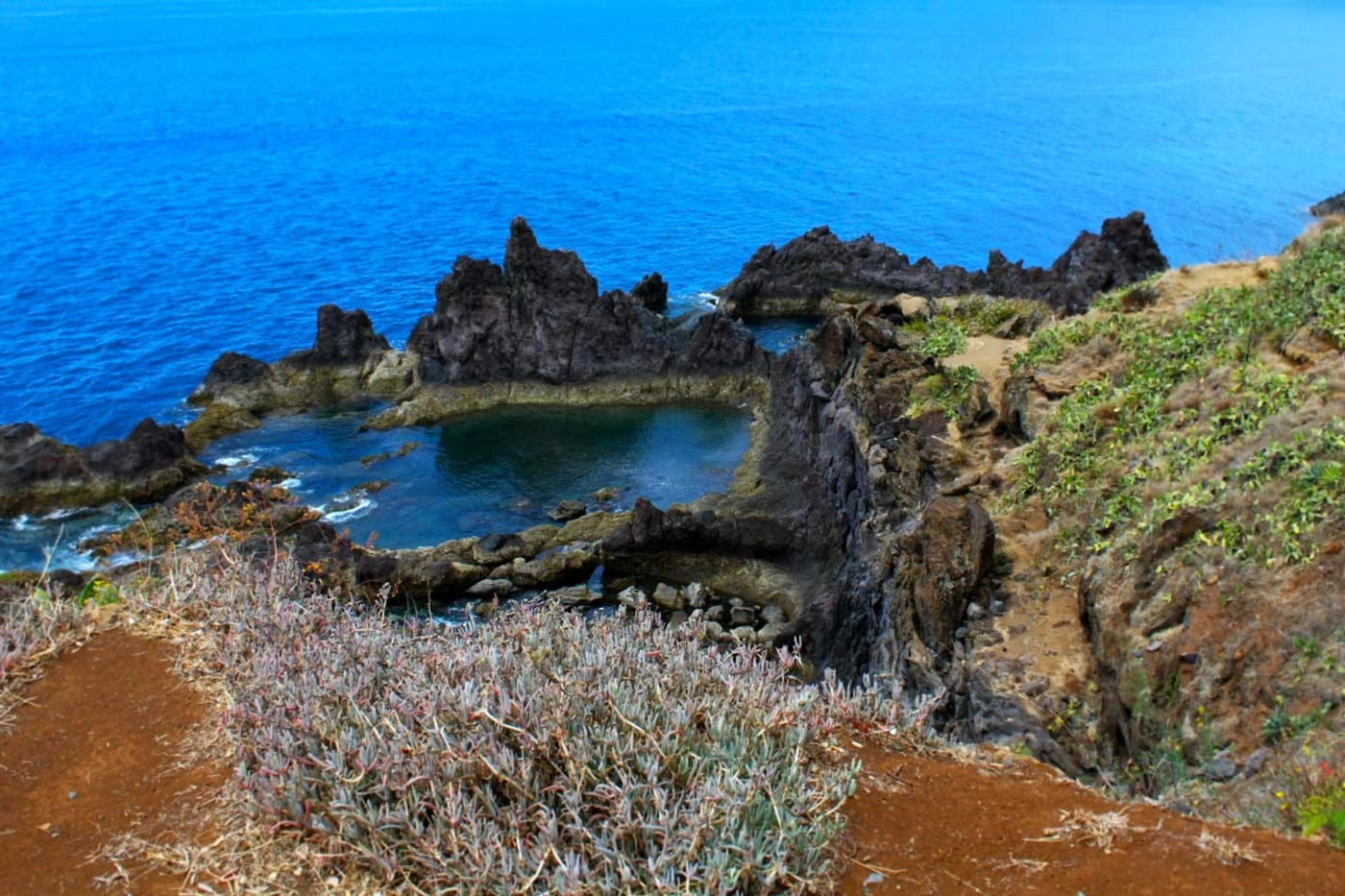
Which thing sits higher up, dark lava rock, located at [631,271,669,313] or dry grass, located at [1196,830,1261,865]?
dry grass, located at [1196,830,1261,865]

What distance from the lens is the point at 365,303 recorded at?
74.7 meters

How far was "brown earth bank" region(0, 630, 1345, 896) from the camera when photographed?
7.38m

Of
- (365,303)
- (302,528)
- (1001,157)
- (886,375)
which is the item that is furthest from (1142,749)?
(1001,157)

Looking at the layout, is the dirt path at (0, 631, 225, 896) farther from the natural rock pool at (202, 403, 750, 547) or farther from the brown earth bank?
the natural rock pool at (202, 403, 750, 547)

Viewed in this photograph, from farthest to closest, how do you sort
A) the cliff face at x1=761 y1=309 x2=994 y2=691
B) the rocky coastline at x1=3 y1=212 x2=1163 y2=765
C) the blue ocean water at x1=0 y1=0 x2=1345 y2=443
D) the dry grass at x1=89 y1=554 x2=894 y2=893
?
the blue ocean water at x1=0 y1=0 x2=1345 y2=443 → the rocky coastline at x1=3 y1=212 x2=1163 y2=765 → the cliff face at x1=761 y1=309 x2=994 y2=691 → the dry grass at x1=89 y1=554 x2=894 y2=893

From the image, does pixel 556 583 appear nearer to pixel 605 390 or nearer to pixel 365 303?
pixel 605 390

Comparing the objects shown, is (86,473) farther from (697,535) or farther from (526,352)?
(697,535)

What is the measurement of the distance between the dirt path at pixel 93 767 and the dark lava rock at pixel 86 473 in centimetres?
4127

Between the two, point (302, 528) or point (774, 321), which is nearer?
point (302, 528)

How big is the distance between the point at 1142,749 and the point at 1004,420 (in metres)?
15.2

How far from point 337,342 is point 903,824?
57.4 m

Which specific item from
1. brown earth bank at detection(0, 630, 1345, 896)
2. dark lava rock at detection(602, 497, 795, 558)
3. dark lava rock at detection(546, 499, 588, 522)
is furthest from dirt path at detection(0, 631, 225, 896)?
dark lava rock at detection(546, 499, 588, 522)

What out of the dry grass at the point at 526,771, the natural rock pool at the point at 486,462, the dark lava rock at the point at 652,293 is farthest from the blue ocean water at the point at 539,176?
the dry grass at the point at 526,771

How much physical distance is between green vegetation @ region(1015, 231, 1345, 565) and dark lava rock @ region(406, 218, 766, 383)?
32.7 m
